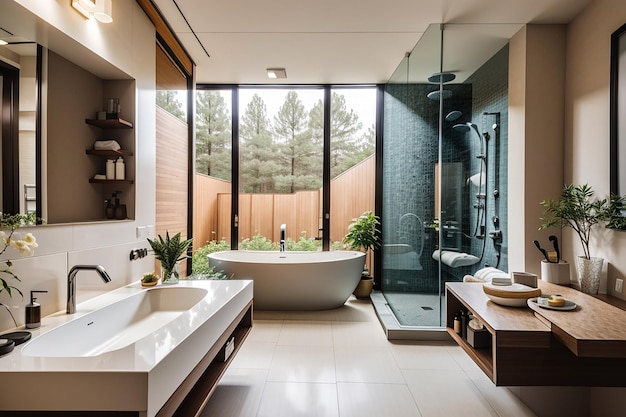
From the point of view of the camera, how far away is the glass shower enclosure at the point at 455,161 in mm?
3078

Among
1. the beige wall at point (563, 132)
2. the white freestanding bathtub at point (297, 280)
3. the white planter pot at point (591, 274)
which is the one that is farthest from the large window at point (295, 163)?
the white planter pot at point (591, 274)

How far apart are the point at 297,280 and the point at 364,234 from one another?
1.19 meters

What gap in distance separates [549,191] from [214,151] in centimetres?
362

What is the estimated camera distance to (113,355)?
1095 mm

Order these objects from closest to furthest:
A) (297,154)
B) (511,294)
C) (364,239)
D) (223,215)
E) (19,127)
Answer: (19,127), (511,294), (364,239), (223,215), (297,154)

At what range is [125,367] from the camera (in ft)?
3.34

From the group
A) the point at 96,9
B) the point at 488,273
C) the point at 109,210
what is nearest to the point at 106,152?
the point at 109,210

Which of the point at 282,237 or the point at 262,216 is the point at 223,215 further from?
the point at 282,237

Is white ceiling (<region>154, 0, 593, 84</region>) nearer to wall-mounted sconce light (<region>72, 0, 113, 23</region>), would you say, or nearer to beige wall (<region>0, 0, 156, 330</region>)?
beige wall (<region>0, 0, 156, 330</region>)

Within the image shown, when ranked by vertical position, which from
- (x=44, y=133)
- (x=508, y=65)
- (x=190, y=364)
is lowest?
(x=190, y=364)

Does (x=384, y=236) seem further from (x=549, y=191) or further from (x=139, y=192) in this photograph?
(x=139, y=192)

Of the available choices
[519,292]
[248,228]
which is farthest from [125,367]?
[248,228]

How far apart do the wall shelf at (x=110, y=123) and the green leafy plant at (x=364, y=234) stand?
295 centimetres

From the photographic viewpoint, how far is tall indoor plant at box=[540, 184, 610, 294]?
7.40ft
